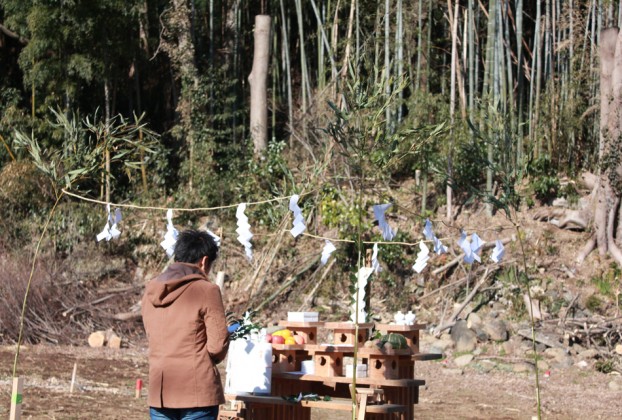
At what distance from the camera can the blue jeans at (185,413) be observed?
3.86 meters

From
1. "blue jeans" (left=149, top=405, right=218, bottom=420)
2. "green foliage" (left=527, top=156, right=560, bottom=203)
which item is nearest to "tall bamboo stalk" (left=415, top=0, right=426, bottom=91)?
"green foliage" (left=527, top=156, right=560, bottom=203)

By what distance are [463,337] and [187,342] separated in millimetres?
7790

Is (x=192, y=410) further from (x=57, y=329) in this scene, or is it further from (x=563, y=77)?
(x=563, y=77)

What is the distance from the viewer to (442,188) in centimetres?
1472

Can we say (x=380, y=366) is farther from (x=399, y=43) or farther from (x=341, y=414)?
(x=399, y=43)

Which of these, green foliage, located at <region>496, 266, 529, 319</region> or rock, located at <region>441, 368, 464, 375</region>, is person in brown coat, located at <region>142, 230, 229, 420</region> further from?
green foliage, located at <region>496, 266, 529, 319</region>

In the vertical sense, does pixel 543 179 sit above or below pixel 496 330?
above

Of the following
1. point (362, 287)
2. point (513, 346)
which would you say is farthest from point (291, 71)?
point (362, 287)

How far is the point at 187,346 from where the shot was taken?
12.8ft

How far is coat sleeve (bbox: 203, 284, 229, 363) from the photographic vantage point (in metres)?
3.88

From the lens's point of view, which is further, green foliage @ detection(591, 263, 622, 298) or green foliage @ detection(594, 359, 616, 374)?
green foliage @ detection(591, 263, 622, 298)

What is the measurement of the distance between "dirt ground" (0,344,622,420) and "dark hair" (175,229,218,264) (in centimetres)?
361

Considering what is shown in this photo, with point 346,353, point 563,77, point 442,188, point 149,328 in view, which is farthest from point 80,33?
point 149,328

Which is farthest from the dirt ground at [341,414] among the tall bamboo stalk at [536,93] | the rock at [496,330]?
the tall bamboo stalk at [536,93]
